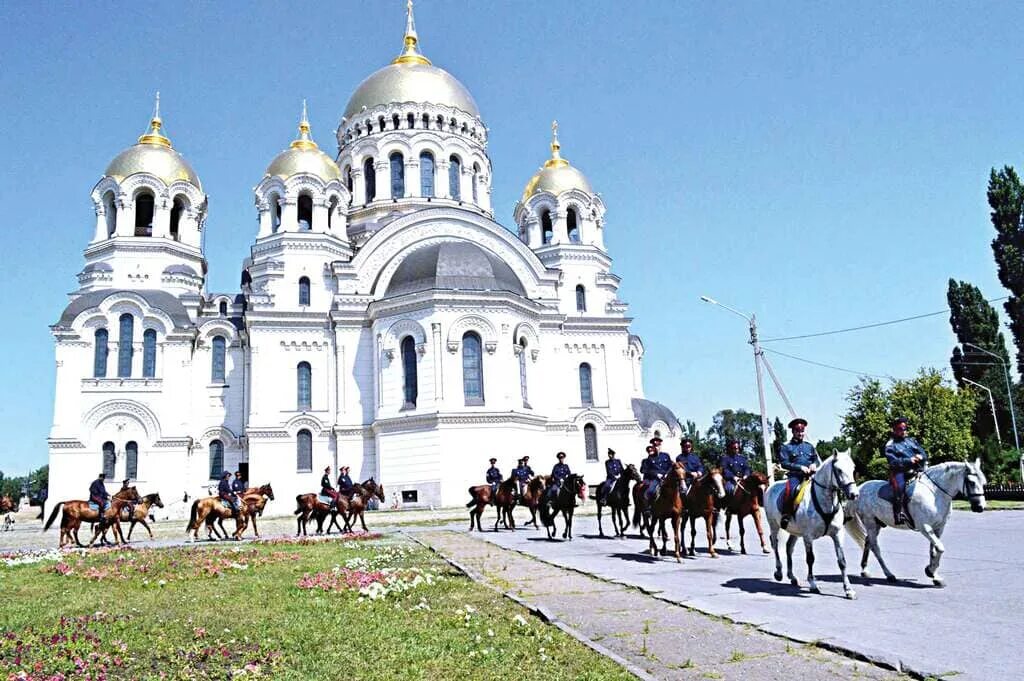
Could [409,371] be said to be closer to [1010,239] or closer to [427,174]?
[427,174]

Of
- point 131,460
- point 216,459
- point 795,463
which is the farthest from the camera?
point 216,459

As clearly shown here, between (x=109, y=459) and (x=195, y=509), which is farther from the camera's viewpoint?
(x=109, y=459)

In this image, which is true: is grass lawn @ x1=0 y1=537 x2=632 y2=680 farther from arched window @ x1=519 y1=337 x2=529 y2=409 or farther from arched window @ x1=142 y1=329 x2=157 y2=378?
arched window @ x1=142 y1=329 x2=157 y2=378

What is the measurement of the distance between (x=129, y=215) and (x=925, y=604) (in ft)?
136

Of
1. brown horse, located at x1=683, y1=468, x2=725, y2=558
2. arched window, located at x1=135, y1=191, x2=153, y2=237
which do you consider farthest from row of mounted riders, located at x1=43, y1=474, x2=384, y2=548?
arched window, located at x1=135, y1=191, x2=153, y2=237

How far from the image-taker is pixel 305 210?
41.7 meters

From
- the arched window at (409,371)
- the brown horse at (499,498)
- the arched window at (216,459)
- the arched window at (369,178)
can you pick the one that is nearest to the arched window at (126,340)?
the arched window at (216,459)

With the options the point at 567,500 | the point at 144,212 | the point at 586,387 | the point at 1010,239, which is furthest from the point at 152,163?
the point at 1010,239

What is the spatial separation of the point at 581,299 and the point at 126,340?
935 inches

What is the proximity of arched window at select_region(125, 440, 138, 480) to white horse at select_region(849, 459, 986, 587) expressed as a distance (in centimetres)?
Answer: 3487

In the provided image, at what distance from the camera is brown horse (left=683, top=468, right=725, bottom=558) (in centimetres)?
1243

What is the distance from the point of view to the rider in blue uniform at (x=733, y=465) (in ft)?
49.3

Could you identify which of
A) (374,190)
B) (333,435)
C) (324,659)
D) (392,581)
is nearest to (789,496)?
(392,581)

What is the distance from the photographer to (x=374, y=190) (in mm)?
45125
